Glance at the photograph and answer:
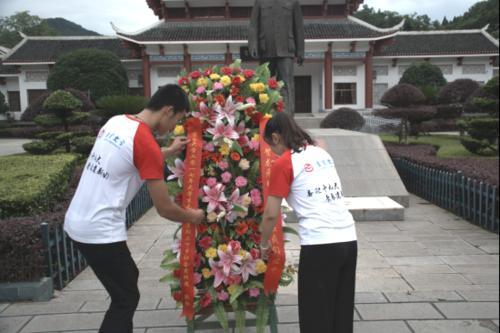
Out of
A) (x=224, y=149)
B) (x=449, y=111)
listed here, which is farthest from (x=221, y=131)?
(x=449, y=111)

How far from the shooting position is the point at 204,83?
9.98ft

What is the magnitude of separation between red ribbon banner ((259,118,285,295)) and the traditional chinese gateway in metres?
24.8

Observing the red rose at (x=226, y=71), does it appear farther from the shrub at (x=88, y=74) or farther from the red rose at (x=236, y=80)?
the shrub at (x=88, y=74)

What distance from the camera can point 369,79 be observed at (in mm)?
28750

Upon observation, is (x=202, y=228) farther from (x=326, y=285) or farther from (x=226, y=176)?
(x=326, y=285)

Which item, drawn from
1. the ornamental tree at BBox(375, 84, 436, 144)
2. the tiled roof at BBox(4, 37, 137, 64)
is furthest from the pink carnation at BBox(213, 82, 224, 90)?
the tiled roof at BBox(4, 37, 137, 64)

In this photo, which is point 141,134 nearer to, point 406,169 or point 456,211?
point 456,211

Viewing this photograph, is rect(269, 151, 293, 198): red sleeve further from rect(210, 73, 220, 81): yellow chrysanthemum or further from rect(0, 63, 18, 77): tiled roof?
rect(0, 63, 18, 77): tiled roof

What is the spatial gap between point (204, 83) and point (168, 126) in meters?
0.62

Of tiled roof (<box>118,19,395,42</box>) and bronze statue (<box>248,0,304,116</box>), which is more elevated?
tiled roof (<box>118,19,395,42</box>)

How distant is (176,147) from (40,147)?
37.7 feet

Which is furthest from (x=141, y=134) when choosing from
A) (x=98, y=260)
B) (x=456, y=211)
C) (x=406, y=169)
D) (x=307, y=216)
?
(x=406, y=169)

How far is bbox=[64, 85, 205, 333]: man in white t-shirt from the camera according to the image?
236 cm

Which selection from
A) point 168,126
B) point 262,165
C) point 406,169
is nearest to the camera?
point 168,126
